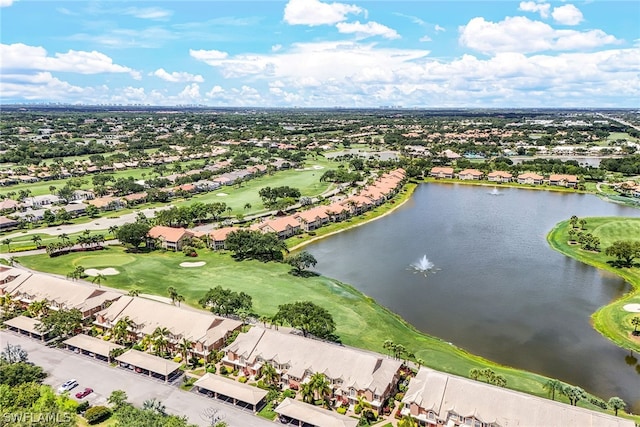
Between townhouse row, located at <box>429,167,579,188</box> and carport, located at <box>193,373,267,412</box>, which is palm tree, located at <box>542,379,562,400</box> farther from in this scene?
townhouse row, located at <box>429,167,579,188</box>

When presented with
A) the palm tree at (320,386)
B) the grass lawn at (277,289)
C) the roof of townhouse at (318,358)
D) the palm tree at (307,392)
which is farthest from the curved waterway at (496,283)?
the palm tree at (307,392)

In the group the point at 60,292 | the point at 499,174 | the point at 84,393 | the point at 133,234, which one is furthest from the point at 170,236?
the point at 499,174

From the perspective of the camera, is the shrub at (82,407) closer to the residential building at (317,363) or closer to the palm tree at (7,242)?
the residential building at (317,363)

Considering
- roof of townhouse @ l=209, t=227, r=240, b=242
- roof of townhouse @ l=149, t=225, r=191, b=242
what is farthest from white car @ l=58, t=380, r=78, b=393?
roof of townhouse @ l=149, t=225, r=191, b=242

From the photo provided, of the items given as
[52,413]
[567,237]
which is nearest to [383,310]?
[52,413]

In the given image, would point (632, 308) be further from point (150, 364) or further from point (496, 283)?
point (150, 364)

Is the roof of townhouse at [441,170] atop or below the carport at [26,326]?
atop
